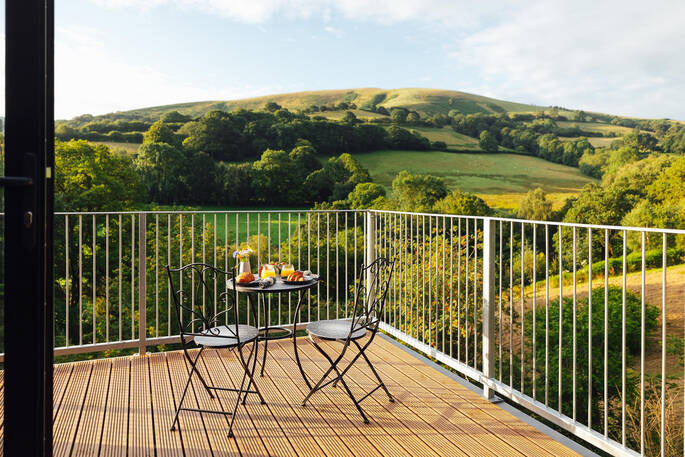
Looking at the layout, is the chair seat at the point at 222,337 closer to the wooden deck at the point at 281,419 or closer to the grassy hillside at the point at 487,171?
the wooden deck at the point at 281,419

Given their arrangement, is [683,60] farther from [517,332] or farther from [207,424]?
[207,424]

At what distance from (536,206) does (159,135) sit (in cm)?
1918

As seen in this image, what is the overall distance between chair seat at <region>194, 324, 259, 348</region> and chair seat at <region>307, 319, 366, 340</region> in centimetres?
39

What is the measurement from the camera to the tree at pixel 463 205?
68.9ft

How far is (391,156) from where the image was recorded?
23156 mm

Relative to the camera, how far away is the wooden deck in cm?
221

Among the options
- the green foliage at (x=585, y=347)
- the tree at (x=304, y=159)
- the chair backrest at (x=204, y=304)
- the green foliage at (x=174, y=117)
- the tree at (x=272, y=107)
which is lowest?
the green foliage at (x=585, y=347)

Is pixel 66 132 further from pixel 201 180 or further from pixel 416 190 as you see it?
pixel 416 190

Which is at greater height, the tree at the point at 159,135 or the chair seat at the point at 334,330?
the tree at the point at 159,135

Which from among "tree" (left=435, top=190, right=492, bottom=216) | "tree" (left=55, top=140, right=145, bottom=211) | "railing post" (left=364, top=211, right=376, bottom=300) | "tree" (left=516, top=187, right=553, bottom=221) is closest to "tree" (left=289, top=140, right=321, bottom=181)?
"tree" (left=435, top=190, right=492, bottom=216)

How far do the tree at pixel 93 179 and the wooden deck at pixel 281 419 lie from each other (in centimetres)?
1642

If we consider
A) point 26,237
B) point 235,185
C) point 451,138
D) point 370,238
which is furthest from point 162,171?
point 26,237

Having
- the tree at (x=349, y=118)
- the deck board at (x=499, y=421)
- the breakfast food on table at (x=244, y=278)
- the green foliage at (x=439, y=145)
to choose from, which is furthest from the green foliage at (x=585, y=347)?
the tree at (x=349, y=118)

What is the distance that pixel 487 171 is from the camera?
2244 centimetres
